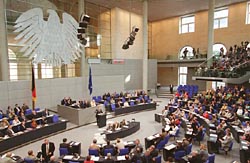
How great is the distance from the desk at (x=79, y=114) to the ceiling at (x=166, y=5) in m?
12.3

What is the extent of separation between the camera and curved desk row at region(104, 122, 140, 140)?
33.5 feet

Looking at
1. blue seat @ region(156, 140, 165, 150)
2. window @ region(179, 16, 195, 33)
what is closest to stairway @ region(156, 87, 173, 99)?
window @ region(179, 16, 195, 33)

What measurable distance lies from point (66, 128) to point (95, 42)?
12057 mm

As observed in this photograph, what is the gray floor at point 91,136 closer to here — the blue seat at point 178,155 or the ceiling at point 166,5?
the blue seat at point 178,155

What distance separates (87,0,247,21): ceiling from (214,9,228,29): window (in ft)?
2.68

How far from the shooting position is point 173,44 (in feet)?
91.3

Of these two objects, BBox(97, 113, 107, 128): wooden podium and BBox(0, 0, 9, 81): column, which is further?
BBox(0, 0, 9, 81): column

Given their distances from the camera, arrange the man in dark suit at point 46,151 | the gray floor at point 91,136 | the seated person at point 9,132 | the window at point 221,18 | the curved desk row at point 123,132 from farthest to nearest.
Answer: the window at point 221,18 → the curved desk row at point 123,132 → the seated person at point 9,132 → the gray floor at point 91,136 → the man in dark suit at point 46,151

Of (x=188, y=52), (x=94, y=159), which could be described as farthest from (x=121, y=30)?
(x=94, y=159)

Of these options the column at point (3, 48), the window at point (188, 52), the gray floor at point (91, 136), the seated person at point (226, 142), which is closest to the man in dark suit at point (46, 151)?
the gray floor at point (91, 136)

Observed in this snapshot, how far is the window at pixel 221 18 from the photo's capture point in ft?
74.9

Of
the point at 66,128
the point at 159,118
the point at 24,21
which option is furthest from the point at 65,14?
the point at 159,118

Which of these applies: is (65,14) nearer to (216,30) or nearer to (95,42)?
(95,42)

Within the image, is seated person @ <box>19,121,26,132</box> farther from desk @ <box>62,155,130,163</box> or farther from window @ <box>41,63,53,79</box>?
window @ <box>41,63,53,79</box>
